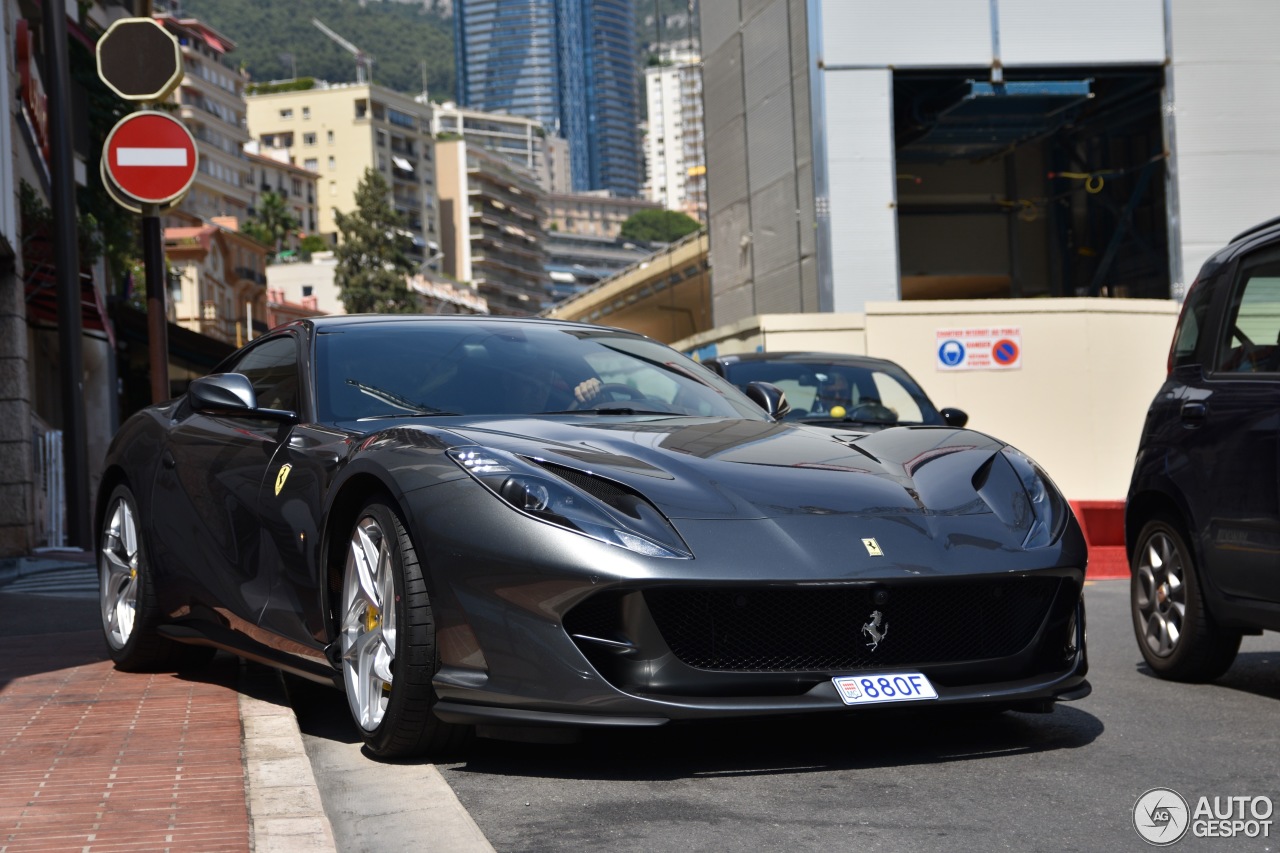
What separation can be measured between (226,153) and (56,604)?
137260mm

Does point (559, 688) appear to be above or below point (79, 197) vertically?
below

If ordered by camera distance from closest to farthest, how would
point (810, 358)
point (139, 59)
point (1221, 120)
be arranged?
1. point (139, 59)
2. point (810, 358)
3. point (1221, 120)

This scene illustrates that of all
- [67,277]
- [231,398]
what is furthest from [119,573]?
[67,277]

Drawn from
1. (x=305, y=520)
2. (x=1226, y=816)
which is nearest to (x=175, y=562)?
(x=305, y=520)

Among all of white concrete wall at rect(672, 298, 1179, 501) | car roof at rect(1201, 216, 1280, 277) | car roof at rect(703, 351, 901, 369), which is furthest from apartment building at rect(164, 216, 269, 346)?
car roof at rect(1201, 216, 1280, 277)

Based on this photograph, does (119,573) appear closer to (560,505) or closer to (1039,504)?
(560,505)

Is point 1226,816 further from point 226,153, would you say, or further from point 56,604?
point 226,153

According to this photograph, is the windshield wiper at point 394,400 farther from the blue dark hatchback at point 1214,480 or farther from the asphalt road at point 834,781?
the blue dark hatchback at point 1214,480

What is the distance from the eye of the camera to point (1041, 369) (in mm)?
22562

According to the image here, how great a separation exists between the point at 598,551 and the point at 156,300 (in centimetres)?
802

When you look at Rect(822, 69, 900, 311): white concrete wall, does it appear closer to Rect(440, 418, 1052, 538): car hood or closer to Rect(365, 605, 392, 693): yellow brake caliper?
Rect(440, 418, 1052, 538): car hood

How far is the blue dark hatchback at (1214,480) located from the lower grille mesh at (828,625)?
72.1 inches

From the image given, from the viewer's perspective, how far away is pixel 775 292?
27.8 metres

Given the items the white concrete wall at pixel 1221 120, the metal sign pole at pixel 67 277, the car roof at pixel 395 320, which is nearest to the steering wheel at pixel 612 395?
the car roof at pixel 395 320
